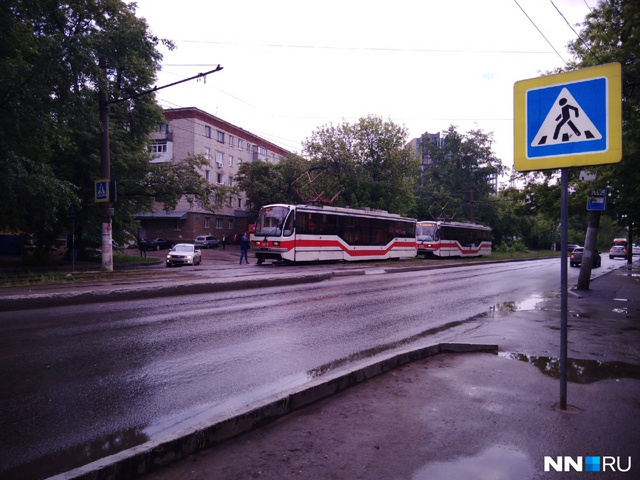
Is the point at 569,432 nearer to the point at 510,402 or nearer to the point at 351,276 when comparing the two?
the point at 510,402

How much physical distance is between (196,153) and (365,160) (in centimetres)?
2013

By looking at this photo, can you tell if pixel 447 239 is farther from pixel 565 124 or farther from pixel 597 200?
pixel 565 124

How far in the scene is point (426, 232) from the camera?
36.5 metres

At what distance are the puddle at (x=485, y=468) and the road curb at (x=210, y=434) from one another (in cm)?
136

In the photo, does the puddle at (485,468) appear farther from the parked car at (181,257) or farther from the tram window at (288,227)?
the parked car at (181,257)

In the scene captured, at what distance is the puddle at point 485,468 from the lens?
290cm

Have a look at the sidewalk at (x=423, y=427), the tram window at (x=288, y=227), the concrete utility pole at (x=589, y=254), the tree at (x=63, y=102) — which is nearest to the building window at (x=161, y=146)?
the tree at (x=63, y=102)

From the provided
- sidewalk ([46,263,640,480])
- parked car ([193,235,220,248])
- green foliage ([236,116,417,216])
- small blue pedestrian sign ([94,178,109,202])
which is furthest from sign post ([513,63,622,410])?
parked car ([193,235,220,248])

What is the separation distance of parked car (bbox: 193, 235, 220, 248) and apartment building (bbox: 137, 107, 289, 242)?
2.63 meters

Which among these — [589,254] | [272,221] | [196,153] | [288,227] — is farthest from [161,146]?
[589,254]

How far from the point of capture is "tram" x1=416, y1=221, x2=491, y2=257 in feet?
120

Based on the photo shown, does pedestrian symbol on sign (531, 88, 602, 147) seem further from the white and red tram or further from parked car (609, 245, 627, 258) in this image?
parked car (609, 245, 627, 258)

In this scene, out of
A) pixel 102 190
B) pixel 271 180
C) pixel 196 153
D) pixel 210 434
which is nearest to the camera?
pixel 210 434

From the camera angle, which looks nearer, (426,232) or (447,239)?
(426,232)
